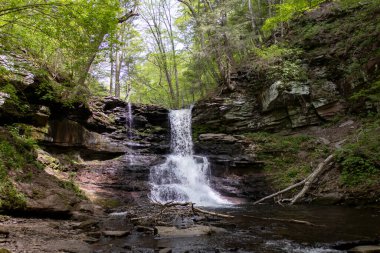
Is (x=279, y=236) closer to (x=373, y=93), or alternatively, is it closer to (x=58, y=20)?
(x=58, y=20)

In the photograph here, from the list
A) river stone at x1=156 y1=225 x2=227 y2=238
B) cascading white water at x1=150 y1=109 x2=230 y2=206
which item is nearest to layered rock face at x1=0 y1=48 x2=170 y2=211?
cascading white water at x1=150 y1=109 x2=230 y2=206

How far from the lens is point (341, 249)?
5344 mm

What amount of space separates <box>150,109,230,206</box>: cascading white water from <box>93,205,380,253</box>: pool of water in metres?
5.62

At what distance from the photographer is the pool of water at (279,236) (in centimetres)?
567

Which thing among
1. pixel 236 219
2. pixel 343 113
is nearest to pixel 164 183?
pixel 236 219

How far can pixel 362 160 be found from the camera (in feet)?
37.0

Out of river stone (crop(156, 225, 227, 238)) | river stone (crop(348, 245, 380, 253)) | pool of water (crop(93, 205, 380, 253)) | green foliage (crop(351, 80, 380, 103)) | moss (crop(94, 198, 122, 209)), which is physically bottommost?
pool of water (crop(93, 205, 380, 253))

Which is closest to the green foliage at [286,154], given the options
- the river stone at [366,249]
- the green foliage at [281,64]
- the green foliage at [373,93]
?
the green foliage at [373,93]

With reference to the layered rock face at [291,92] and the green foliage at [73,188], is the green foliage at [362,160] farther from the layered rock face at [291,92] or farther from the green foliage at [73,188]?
the green foliage at [73,188]

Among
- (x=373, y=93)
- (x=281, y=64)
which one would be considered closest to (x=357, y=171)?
(x=373, y=93)

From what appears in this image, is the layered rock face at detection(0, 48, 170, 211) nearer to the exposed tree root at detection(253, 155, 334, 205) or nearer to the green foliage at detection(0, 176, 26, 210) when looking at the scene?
the green foliage at detection(0, 176, 26, 210)

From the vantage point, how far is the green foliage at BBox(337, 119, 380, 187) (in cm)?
1075

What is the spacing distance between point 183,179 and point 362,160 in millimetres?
8851

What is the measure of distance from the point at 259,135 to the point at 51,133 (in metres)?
12.1
